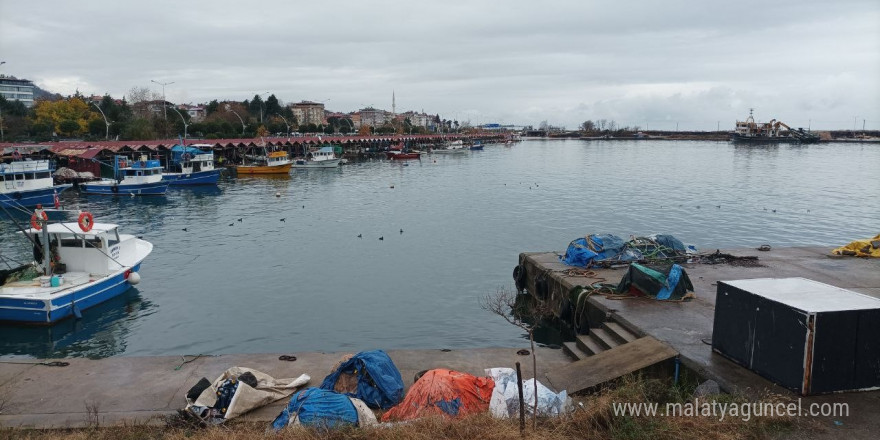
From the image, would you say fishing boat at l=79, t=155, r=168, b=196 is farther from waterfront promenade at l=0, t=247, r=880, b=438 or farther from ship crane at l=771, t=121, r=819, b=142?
ship crane at l=771, t=121, r=819, b=142

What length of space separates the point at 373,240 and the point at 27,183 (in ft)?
94.9

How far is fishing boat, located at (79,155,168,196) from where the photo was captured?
49.0 m

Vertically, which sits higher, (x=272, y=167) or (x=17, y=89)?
(x=17, y=89)

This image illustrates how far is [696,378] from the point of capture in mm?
9383

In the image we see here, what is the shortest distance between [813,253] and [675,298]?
30.8 ft

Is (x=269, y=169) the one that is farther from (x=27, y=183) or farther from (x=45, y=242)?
(x=45, y=242)

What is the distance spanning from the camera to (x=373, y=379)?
9727mm

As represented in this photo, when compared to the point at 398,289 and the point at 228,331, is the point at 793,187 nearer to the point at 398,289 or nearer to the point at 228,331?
the point at 398,289

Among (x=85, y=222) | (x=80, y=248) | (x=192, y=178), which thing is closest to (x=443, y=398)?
(x=85, y=222)

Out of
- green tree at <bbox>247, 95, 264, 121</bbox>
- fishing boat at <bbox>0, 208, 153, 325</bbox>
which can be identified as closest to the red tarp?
fishing boat at <bbox>0, 208, 153, 325</bbox>

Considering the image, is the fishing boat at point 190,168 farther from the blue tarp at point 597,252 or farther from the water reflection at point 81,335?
the blue tarp at point 597,252

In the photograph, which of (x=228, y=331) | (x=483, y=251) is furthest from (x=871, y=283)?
(x=228, y=331)

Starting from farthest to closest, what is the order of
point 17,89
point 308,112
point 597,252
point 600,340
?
point 308,112
point 17,89
point 597,252
point 600,340

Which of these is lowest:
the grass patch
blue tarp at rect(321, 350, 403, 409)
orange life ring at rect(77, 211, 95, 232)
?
blue tarp at rect(321, 350, 403, 409)
